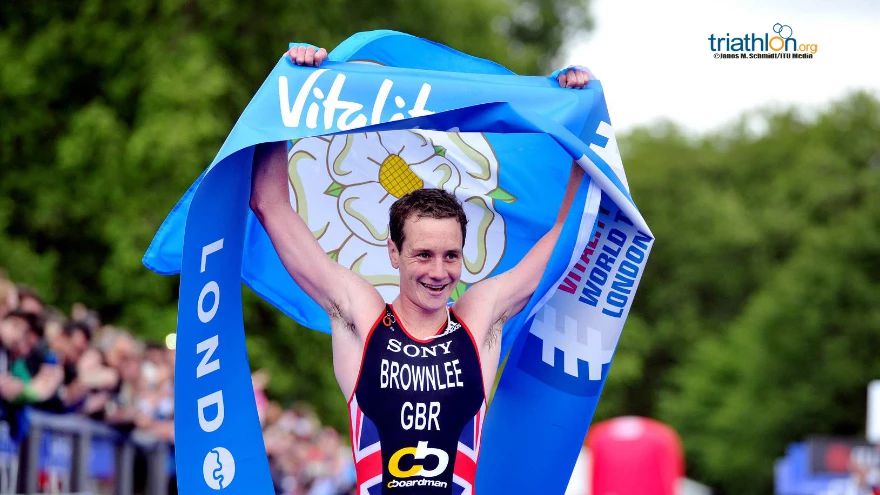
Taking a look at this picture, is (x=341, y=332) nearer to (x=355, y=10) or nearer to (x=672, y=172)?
(x=355, y=10)

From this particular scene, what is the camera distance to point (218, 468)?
22.2 ft

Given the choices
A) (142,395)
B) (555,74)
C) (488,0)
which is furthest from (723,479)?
(555,74)

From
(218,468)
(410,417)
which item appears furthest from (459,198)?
(218,468)

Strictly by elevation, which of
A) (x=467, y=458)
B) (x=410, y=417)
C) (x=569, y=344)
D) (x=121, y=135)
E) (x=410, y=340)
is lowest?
(x=467, y=458)

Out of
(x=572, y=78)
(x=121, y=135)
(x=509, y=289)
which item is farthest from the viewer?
(x=121, y=135)

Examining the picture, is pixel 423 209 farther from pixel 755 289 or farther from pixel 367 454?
pixel 755 289

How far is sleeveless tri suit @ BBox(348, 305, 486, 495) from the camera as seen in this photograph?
6.59 m

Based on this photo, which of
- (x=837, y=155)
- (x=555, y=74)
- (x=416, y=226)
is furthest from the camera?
(x=837, y=155)

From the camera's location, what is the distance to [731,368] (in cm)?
5462

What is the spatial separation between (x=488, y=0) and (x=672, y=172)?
32.3 metres

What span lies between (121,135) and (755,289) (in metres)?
37.9

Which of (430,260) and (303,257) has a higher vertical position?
(303,257)

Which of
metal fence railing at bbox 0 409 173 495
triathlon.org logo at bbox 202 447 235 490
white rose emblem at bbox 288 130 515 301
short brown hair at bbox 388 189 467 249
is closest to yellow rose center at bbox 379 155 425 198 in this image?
white rose emblem at bbox 288 130 515 301

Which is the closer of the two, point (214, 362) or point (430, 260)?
point (430, 260)
